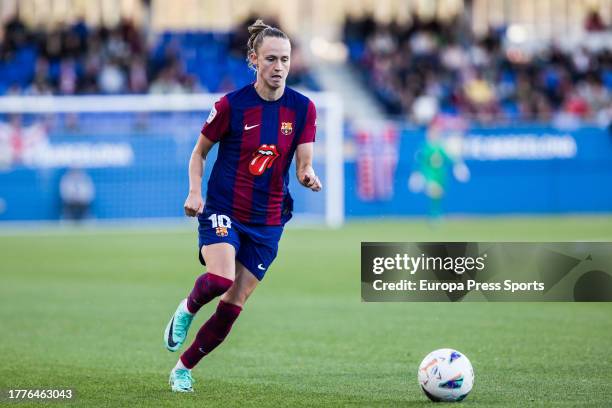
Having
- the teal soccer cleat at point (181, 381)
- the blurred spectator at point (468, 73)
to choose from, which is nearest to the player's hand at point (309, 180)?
the teal soccer cleat at point (181, 381)

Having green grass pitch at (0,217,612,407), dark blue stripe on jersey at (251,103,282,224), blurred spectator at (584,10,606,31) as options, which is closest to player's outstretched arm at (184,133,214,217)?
dark blue stripe on jersey at (251,103,282,224)

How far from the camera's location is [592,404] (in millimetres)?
6508

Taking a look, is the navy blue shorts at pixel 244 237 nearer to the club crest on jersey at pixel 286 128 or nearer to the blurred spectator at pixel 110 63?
the club crest on jersey at pixel 286 128

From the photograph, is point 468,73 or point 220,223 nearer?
point 220,223

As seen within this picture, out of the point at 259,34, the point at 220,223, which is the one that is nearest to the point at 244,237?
the point at 220,223

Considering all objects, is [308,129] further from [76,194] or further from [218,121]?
[76,194]

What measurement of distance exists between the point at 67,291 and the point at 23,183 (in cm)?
984

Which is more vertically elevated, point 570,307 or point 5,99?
point 5,99

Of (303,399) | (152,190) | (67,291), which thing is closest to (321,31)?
(152,190)

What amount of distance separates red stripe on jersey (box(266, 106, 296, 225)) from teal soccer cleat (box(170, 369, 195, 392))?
107 cm

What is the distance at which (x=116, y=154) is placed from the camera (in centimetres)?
2336

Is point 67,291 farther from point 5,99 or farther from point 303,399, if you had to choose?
point 5,99

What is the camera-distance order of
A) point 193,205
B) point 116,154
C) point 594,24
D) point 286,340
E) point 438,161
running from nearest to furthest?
1. point 193,205
2. point 286,340
3. point 438,161
4. point 116,154
5. point 594,24

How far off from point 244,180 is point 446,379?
5.67 feet
